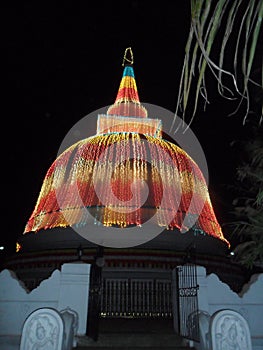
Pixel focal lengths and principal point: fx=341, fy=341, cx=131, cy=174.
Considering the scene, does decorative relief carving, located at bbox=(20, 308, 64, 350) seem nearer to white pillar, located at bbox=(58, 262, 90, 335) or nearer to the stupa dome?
white pillar, located at bbox=(58, 262, 90, 335)

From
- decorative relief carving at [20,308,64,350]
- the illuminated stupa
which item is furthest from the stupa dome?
decorative relief carving at [20,308,64,350]

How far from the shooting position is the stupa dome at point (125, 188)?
1958cm

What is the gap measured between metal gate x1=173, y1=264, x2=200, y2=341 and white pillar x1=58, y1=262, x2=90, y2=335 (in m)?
2.56

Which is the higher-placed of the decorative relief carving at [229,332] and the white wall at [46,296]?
the white wall at [46,296]

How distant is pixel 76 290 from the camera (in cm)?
870

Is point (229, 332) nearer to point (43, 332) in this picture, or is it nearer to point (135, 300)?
point (43, 332)

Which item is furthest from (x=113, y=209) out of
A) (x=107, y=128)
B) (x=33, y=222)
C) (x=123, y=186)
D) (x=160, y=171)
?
(x=107, y=128)

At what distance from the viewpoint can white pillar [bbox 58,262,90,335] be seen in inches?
335

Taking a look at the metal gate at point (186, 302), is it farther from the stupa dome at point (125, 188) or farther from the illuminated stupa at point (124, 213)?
the stupa dome at point (125, 188)

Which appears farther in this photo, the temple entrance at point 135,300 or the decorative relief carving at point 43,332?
the temple entrance at point 135,300

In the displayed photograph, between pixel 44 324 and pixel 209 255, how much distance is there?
1393 centimetres

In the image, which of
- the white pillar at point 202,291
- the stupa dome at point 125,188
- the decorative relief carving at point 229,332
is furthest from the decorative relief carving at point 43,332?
the stupa dome at point 125,188

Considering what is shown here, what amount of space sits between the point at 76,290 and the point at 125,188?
11.5 metres

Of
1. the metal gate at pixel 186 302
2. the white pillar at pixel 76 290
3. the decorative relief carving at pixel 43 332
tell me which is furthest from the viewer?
the white pillar at pixel 76 290
